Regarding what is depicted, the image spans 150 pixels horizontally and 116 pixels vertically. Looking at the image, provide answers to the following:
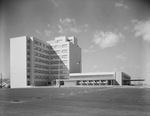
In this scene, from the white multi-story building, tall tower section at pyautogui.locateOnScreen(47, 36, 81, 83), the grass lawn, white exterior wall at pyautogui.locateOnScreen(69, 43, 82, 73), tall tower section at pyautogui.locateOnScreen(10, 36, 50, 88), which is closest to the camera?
the grass lawn

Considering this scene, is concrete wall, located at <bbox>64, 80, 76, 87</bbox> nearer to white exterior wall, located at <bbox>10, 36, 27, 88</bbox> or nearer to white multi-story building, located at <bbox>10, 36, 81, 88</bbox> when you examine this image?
white multi-story building, located at <bbox>10, 36, 81, 88</bbox>

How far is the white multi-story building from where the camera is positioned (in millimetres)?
85500

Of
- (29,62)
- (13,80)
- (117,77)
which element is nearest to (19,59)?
(29,62)

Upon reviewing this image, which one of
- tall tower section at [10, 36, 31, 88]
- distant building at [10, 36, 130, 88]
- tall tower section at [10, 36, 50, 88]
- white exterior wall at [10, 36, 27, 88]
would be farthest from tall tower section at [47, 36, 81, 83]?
white exterior wall at [10, 36, 27, 88]

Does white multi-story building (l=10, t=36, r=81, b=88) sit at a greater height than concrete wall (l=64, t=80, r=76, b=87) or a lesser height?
greater

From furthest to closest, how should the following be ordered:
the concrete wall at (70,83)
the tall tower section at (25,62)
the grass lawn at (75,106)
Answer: the concrete wall at (70,83), the tall tower section at (25,62), the grass lawn at (75,106)

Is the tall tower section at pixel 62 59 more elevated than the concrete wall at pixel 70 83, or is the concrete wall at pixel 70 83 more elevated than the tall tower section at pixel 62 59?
the tall tower section at pixel 62 59

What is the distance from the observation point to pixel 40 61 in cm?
9594

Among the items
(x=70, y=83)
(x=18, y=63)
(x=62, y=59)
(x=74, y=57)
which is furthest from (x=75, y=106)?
(x=74, y=57)

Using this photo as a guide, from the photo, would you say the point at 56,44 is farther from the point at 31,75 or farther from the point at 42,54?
the point at 31,75

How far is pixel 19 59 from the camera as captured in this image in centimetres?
8619

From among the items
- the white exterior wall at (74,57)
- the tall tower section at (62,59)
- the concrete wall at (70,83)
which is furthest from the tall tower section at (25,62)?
the white exterior wall at (74,57)

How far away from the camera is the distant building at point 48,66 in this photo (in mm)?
84562

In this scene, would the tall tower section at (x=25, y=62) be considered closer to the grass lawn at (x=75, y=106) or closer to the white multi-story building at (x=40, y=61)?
the white multi-story building at (x=40, y=61)
